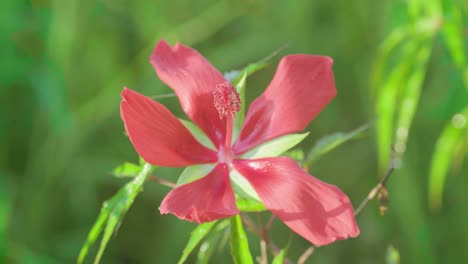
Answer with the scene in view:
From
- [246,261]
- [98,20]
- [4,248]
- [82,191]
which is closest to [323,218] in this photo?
[246,261]

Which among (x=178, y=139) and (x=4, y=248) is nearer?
(x=178, y=139)

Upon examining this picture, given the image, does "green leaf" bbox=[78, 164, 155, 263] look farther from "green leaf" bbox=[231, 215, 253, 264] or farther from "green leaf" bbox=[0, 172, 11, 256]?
"green leaf" bbox=[0, 172, 11, 256]

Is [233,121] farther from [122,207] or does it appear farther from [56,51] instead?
[56,51]

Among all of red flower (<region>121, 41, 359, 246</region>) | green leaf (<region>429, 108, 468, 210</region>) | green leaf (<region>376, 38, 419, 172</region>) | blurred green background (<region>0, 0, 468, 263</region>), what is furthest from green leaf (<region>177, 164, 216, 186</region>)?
blurred green background (<region>0, 0, 468, 263</region>)

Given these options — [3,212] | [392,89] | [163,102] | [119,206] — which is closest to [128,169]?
[119,206]

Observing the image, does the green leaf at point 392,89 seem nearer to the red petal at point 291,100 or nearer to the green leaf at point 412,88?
the green leaf at point 412,88

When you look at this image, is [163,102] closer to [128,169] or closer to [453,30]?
[453,30]
